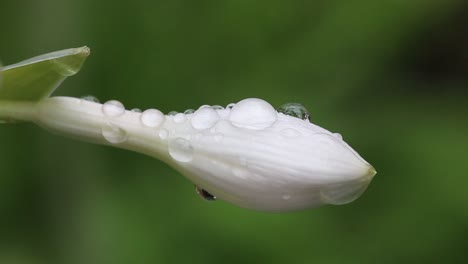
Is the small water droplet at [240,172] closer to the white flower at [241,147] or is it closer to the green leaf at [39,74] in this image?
the white flower at [241,147]

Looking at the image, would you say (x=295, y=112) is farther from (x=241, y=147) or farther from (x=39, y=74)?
(x=39, y=74)

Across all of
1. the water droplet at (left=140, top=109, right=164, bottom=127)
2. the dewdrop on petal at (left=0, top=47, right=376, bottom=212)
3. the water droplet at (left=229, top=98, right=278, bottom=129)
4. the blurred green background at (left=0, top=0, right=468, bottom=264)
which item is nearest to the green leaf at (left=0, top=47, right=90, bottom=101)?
the dewdrop on petal at (left=0, top=47, right=376, bottom=212)

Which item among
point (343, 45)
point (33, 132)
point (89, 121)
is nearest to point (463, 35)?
point (343, 45)

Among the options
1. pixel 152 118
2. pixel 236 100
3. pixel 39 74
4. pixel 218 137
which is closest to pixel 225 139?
pixel 218 137

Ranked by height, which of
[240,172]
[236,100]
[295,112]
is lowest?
[240,172]

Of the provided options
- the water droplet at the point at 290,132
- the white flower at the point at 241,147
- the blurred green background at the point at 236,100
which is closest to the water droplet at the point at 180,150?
the white flower at the point at 241,147

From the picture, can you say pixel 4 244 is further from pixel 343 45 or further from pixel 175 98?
pixel 343 45

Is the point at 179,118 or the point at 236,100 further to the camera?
the point at 236,100
